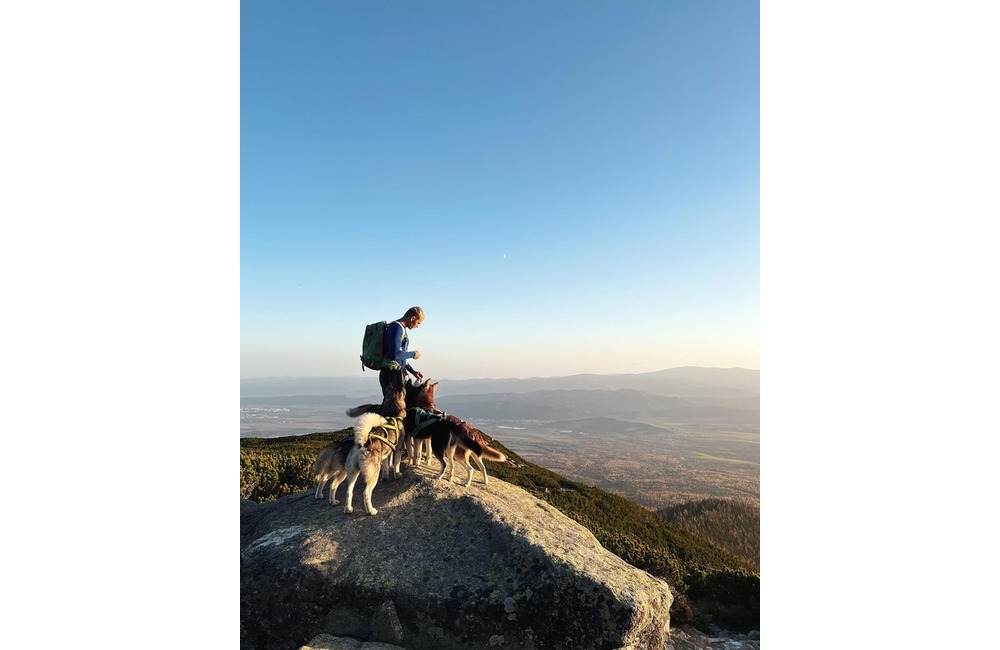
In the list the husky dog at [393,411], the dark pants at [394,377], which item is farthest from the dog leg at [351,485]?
the dark pants at [394,377]

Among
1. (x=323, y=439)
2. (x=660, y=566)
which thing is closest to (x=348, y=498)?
(x=660, y=566)

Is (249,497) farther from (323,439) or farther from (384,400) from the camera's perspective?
(323,439)

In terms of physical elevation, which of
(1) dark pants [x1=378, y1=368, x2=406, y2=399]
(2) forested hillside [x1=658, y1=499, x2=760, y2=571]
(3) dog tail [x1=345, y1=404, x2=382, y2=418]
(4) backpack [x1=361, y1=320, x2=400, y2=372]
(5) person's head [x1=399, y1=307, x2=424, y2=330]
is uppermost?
(5) person's head [x1=399, y1=307, x2=424, y2=330]

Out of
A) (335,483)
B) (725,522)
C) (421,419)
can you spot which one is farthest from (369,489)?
(725,522)

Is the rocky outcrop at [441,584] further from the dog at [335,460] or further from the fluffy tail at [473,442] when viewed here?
the fluffy tail at [473,442]

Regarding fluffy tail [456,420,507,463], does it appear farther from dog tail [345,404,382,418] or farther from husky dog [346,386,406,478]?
dog tail [345,404,382,418]

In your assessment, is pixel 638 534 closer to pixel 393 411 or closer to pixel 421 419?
pixel 421 419

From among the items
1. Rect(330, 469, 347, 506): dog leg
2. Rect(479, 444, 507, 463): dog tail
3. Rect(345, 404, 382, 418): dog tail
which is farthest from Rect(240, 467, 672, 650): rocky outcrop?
Rect(345, 404, 382, 418): dog tail
